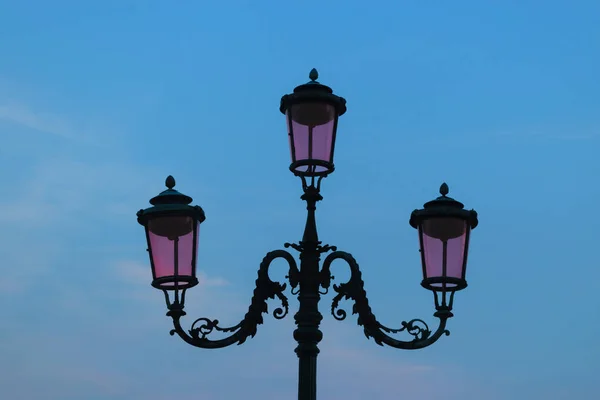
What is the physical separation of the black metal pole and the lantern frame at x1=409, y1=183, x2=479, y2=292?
34.0 inches

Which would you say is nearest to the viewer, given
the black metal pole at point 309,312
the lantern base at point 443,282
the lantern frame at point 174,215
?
the black metal pole at point 309,312

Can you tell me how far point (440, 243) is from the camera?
1561 cm

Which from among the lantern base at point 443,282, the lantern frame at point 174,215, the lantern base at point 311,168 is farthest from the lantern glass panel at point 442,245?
the lantern frame at point 174,215

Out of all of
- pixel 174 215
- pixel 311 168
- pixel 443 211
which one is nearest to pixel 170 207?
pixel 174 215

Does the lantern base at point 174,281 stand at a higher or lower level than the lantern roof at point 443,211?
lower

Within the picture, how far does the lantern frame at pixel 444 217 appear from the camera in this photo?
1557cm

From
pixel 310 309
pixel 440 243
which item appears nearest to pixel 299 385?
pixel 310 309

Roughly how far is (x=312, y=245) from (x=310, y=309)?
52 cm

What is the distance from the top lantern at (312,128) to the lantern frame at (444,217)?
2.77 feet

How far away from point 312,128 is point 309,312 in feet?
4.85

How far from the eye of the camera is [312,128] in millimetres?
15516

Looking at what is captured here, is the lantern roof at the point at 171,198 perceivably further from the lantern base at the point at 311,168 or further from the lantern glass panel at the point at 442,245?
the lantern glass panel at the point at 442,245

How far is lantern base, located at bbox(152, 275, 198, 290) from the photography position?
607 inches

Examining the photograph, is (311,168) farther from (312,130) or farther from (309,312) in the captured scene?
(309,312)
